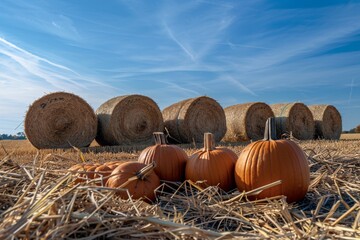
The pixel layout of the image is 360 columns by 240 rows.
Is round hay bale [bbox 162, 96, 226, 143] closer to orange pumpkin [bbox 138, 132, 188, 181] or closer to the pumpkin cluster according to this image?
orange pumpkin [bbox 138, 132, 188, 181]

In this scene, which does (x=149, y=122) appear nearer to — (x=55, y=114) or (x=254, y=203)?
(x=55, y=114)

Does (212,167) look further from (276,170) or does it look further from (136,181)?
(136,181)

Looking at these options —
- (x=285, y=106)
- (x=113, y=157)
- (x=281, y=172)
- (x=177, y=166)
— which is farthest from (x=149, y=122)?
(x=281, y=172)

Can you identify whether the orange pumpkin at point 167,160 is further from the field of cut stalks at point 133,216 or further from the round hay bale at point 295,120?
the round hay bale at point 295,120

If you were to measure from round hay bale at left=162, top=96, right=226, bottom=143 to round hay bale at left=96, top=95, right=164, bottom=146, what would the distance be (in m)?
0.52

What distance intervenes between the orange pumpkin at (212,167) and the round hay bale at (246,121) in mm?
8899

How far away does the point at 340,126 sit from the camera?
14.4 metres

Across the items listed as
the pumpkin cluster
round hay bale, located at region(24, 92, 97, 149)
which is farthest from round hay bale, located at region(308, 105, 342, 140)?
the pumpkin cluster

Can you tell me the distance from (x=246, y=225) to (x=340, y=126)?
1366 cm

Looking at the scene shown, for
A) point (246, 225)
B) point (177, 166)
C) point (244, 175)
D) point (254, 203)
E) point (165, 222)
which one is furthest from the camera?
point (177, 166)

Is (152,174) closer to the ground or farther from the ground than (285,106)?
closer to the ground

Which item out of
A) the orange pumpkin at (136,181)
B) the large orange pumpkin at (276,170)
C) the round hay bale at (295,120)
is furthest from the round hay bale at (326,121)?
the orange pumpkin at (136,181)

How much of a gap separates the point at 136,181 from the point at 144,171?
12 centimetres

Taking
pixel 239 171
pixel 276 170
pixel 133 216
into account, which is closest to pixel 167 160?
pixel 239 171
